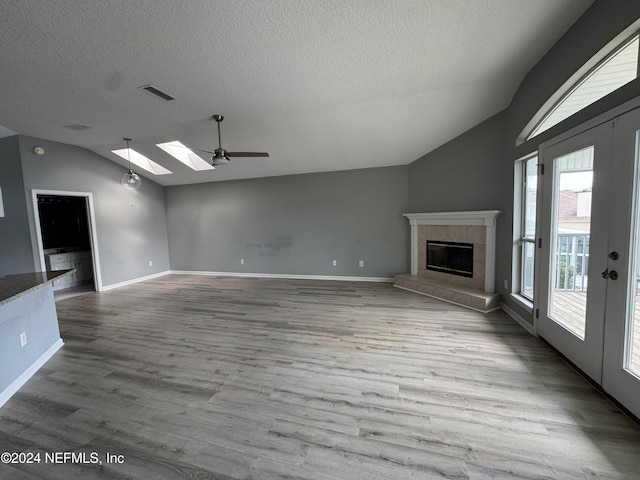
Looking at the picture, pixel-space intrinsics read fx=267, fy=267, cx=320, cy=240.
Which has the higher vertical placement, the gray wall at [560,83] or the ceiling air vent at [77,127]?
the ceiling air vent at [77,127]

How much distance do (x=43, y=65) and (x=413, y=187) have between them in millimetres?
5360

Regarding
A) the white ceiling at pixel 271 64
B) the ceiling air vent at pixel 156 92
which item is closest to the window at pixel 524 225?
the white ceiling at pixel 271 64

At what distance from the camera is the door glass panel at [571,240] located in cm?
227

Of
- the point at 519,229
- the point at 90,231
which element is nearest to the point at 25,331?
the point at 90,231

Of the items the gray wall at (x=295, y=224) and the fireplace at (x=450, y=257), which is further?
the gray wall at (x=295, y=224)

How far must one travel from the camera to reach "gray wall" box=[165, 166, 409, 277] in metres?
5.64

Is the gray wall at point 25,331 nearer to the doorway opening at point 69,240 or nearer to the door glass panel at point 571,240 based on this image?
the doorway opening at point 69,240

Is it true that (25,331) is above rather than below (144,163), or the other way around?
below

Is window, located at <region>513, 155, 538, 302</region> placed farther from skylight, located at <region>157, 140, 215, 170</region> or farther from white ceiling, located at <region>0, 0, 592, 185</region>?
skylight, located at <region>157, 140, 215, 170</region>

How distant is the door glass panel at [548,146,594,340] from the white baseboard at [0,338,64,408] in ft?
15.6

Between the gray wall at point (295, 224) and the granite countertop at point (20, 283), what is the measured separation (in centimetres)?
401

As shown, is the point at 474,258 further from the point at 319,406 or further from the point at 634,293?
the point at 319,406

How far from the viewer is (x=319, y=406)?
198 cm

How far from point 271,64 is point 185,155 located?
155 inches
